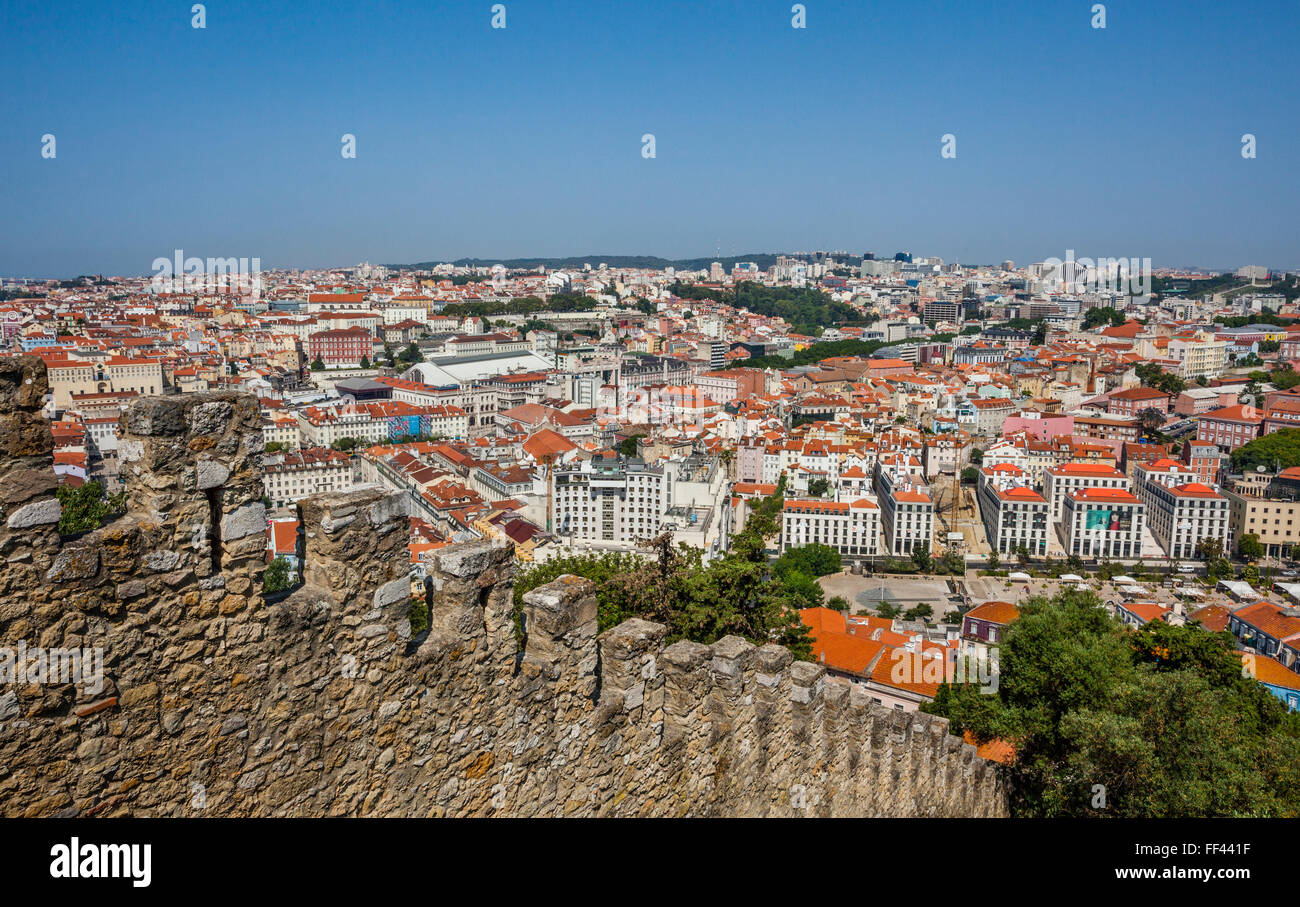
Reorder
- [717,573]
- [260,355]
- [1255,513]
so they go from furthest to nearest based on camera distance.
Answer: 1. [260,355]
2. [1255,513]
3. [717,573]

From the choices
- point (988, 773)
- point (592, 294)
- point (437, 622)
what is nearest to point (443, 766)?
point (437, 622)

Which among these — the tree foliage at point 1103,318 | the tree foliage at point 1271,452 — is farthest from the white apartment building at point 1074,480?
the tree foliage at point 1103,318

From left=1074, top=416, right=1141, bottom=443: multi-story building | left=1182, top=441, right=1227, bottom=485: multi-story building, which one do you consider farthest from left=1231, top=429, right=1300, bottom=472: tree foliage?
left=1074, top=416, right=1141, bottom=443: multi-story building

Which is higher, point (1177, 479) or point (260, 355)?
point (260, 355)

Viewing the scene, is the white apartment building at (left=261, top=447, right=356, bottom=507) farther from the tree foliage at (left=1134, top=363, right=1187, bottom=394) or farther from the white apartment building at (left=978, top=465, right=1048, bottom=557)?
the tree foliage at (left=1134, top=363, right=1187, bottom=394)

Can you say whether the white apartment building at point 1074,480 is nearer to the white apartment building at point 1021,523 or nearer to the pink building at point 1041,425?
the white apartment building at point 1021,523

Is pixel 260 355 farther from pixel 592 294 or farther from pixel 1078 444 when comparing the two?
pixel 592 294
